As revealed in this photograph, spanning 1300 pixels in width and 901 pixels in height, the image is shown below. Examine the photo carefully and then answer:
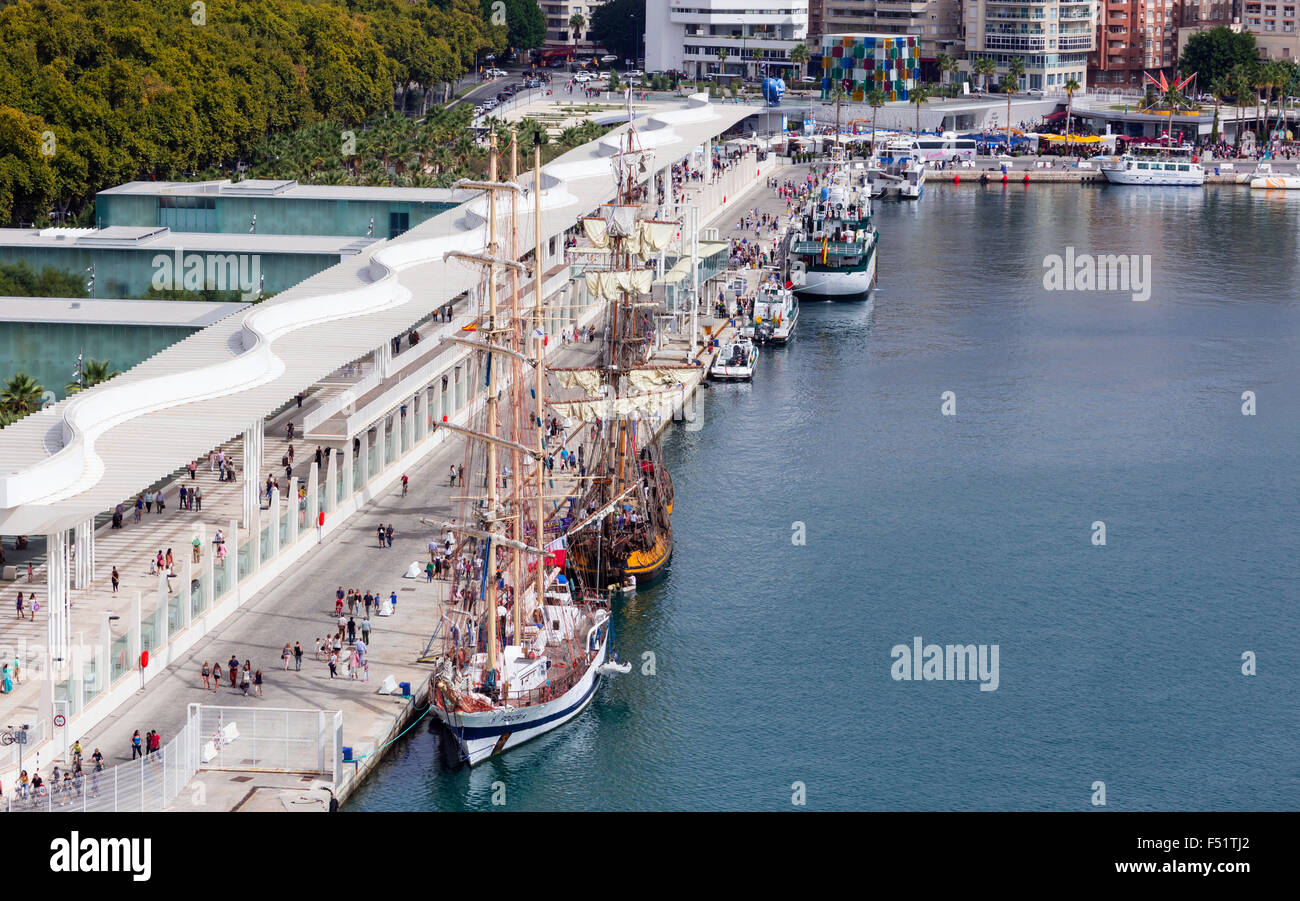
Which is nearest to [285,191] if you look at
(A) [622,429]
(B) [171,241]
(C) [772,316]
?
(B) [171,241]

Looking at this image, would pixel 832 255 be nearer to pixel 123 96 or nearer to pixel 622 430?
pixel 123 96

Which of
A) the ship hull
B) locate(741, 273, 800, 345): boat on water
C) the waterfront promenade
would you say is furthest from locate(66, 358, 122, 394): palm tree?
locate(741, 273, 800, 345): boat on water

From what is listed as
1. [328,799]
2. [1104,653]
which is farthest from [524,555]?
[1104,653]

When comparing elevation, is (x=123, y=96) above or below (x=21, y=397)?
above

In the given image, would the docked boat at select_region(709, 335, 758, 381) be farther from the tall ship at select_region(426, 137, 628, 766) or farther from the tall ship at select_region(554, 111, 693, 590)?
the tall ship at select_region(426, 137, 628, 766)

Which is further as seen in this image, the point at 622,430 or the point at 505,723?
the point at 622,430
